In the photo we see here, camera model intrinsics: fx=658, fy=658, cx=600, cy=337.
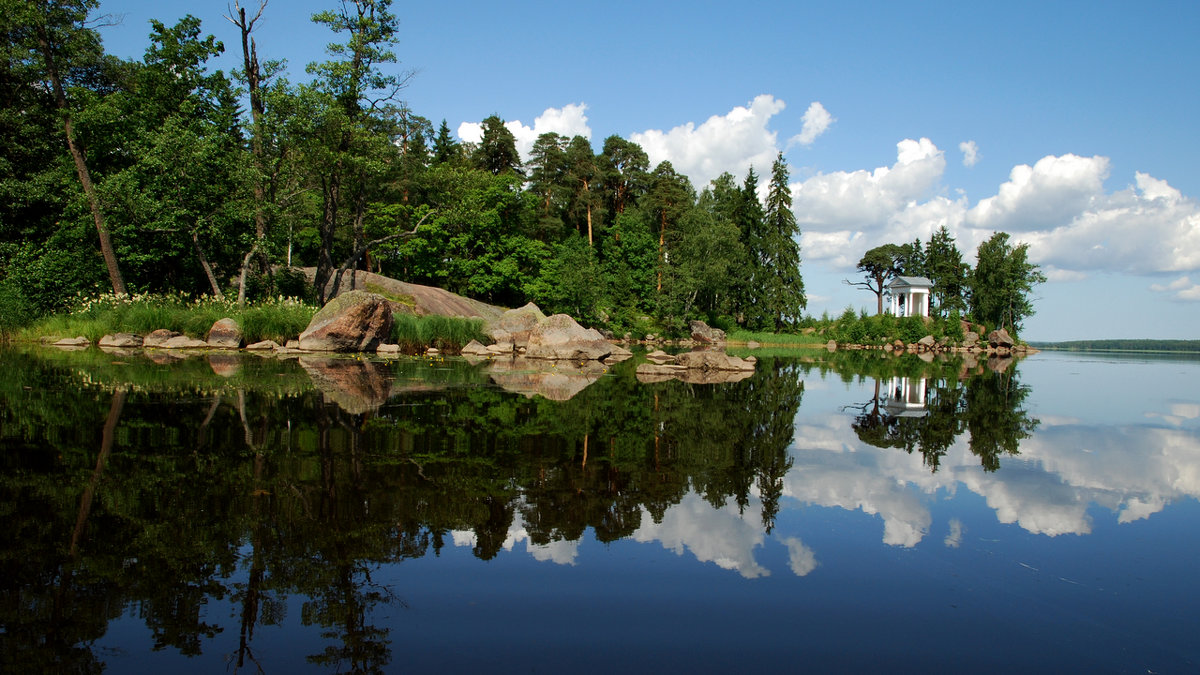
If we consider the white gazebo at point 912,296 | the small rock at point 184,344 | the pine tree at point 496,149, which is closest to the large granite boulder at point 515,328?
the small rock at point 184,344

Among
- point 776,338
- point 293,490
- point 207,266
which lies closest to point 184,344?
point 207,266

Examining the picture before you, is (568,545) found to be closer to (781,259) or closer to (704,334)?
(704,334)

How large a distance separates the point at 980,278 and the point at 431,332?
5721 cm

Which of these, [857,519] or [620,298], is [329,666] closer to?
[857,519]

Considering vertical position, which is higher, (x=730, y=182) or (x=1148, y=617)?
(x=730, y=182)

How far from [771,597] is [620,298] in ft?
149

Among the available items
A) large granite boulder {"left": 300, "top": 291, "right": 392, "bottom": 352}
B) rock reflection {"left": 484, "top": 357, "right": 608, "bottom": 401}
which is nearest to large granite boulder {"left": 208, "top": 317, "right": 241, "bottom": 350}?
large granite boulder {"left": 300, "top": 291, "right": 392, "bottom": 352}

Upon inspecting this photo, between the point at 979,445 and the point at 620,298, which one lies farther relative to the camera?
the point at 620,298

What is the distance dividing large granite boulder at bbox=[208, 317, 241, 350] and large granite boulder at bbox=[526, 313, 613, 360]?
30.9 ft

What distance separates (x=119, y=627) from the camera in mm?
2756

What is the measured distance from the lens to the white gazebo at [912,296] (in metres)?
64.9

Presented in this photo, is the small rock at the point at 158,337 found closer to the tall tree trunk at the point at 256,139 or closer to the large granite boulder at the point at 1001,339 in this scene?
the tall tree trunk at the point at 256,139

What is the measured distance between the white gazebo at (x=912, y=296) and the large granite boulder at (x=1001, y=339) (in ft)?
33.7

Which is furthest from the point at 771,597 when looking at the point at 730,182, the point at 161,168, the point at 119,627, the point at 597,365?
the point at 730,182
